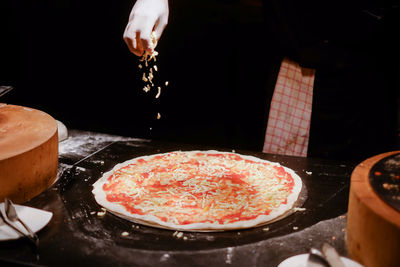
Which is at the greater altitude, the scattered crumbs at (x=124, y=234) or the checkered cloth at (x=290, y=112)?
the checkered cloth at (x=290, y=112)

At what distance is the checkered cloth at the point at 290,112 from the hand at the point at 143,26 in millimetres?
1360

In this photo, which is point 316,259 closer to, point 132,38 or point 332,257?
point 332,257

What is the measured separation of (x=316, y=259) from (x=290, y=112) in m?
2.37

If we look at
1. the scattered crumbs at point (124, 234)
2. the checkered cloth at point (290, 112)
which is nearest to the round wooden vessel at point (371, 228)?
the scattered crumbs at point (124, 234)

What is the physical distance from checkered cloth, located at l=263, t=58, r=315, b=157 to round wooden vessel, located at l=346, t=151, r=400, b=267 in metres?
1.87

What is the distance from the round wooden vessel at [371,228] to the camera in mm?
1392

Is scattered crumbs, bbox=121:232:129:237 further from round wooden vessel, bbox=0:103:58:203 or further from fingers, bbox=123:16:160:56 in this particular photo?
fingers, bbox=123:16:160:56

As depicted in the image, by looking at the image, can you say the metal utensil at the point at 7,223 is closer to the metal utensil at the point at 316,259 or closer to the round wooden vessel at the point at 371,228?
the metal utensil at the point at 316,259

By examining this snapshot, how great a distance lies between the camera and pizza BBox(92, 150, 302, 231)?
199 cm

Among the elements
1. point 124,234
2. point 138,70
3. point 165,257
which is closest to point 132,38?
point 124,234

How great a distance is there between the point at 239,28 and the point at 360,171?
3.28 metres

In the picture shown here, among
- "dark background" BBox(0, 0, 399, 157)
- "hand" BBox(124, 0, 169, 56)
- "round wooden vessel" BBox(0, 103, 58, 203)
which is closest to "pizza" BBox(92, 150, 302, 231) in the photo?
"round wooden vessel" BBox(0, 103, 58, 203)

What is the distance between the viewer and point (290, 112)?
141 inches

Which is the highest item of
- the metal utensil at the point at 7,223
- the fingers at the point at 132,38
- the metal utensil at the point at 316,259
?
the fingers at the point at 132,38
